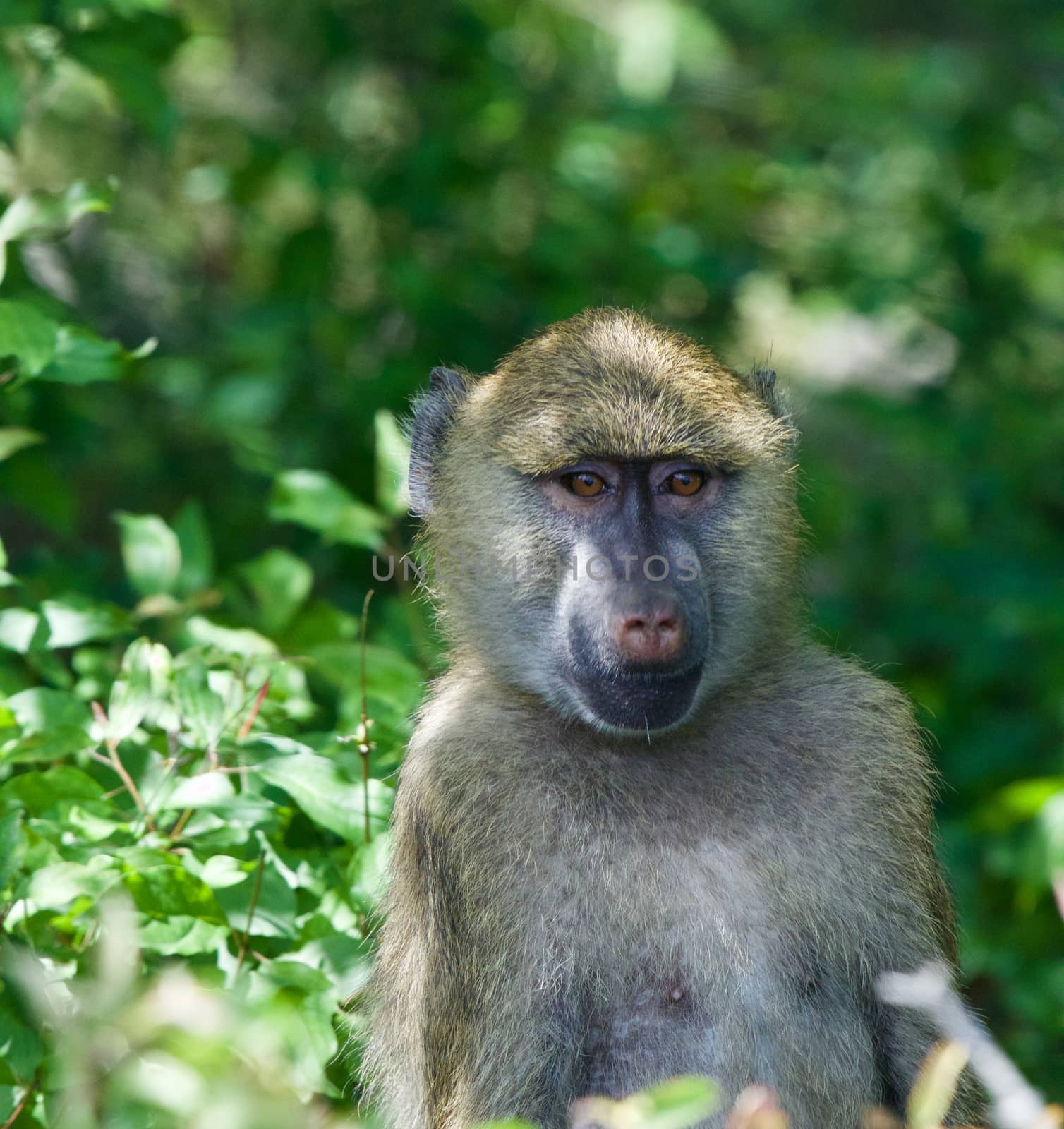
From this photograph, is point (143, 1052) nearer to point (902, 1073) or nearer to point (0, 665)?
point (902, 1073)

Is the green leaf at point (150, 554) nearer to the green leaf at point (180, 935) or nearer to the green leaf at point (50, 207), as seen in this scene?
the green leaf at point (50, 207)

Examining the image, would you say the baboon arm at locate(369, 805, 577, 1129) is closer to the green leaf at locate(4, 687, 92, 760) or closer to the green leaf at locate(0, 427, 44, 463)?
the green leaf at locate(4, 687, 92, 760)

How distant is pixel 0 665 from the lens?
10.8ft

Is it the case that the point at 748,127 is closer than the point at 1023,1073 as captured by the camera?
No

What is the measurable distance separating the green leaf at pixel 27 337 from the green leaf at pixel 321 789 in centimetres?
88

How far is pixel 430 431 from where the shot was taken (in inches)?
119

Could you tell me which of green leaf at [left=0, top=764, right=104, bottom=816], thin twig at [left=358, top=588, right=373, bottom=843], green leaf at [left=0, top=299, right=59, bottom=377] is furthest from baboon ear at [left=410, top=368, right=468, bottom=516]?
green leaf at [left=0, top=764, right=104, bottom=816]

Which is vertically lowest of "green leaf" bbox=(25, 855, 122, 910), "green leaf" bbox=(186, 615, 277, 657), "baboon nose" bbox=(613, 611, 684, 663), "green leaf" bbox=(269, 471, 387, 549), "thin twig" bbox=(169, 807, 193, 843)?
"thin twig" bbox=(169, 807, 193, 843)

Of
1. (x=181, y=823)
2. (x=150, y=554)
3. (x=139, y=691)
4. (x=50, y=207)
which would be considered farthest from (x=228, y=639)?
(x=50, y=207)

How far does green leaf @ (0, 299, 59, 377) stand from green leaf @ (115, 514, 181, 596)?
0.51 m

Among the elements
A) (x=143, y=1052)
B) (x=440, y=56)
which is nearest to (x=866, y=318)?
(x=440, y=56)

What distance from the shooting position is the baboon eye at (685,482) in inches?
107

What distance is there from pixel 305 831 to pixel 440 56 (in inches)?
135

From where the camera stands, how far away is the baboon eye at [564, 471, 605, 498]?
2.69 metres
